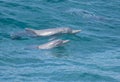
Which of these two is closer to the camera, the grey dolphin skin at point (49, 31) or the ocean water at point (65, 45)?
the ocean water at point (65, 45)

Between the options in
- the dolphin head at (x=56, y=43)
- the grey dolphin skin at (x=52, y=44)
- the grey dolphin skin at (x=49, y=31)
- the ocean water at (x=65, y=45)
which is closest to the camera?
the ocean water at (x=65, y=45)

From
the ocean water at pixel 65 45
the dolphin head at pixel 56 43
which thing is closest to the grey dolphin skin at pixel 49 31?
the ocean water at pixel 65 45

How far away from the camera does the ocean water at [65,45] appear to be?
11906 mm

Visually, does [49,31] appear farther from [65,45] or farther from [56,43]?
[56,43]

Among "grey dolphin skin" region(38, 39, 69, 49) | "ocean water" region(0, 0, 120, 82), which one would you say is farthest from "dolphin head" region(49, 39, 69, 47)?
"ocean water" region(0, 0, 120, 82)

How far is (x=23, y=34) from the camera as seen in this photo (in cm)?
1498

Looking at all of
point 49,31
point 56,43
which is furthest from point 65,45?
point 49,31

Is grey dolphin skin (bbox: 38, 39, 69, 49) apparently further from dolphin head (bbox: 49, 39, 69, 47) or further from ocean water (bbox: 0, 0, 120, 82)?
ocean water (bbox: 0, 0, 120, 82)

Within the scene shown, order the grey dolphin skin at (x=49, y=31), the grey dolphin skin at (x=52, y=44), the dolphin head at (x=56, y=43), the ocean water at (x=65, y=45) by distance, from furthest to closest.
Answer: the grey dolphin skin at (x=49, y=31) → the dolphin head at (x=56, y=43) → the grey dolphin skin at (x=52, y=44) → the ocean water at (x=65, y=45)

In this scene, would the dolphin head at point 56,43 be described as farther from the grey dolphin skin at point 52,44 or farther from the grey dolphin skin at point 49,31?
the grey dolphin skin at point 49,31

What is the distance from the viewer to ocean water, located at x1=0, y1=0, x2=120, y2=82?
11.9 meters

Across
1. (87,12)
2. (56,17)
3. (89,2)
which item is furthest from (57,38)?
(89,2)

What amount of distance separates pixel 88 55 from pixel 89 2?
752cm

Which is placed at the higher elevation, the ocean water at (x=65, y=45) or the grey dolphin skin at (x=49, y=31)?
the grey dolphin skin at (x=49, y=31)
